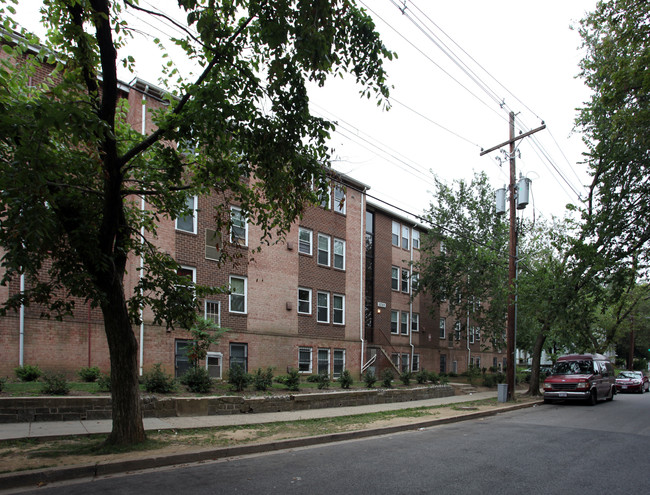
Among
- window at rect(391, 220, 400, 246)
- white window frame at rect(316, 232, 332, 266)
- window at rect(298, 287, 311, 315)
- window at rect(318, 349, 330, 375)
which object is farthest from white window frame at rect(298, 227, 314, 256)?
window at rect(391, 220, 400, 246)

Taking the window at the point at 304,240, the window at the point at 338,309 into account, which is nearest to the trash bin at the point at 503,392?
the window at the point at 338,309

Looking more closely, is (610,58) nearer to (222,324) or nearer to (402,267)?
(222,324)

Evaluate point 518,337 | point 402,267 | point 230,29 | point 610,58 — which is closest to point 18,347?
point 230,29

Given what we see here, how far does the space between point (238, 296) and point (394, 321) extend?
539 inches

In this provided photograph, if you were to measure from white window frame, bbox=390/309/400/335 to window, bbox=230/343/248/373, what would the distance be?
12756 millimetres

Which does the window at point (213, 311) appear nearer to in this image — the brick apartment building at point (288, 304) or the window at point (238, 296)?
the brick apartment building at point (288, 304)

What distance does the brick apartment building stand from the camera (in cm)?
1545

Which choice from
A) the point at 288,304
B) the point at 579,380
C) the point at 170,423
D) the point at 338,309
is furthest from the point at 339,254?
the point at 170,423

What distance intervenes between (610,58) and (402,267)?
1949 cm

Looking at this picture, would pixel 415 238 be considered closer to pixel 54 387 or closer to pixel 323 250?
pixel 323 250

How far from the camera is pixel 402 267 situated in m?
32.2

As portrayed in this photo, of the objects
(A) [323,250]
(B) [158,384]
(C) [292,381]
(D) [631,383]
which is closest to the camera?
(B) [158,384]

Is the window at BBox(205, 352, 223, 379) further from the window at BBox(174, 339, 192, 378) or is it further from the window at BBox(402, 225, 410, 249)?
the window at BBox(402, 225, 410, 249)

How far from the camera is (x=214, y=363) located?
19344mm
